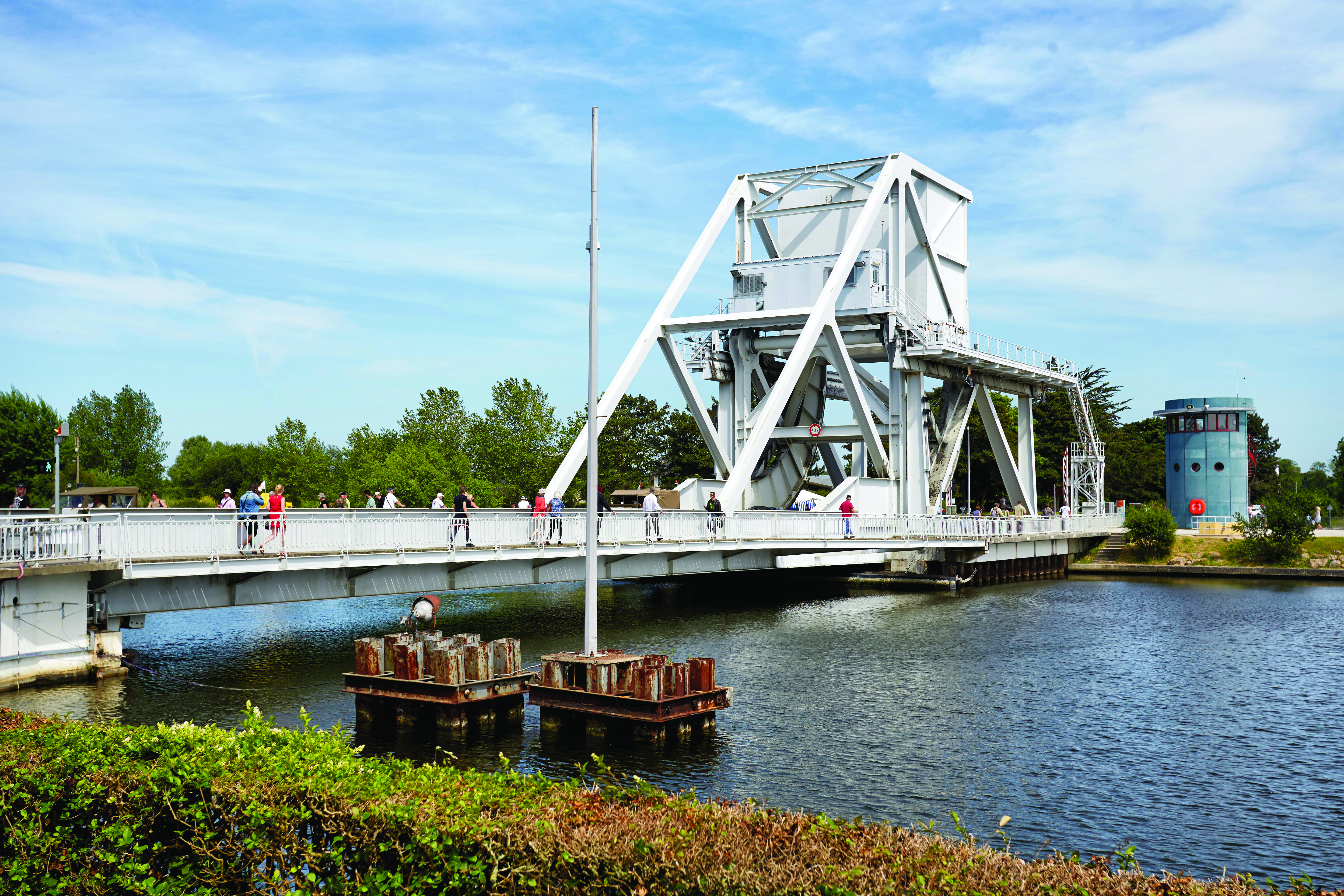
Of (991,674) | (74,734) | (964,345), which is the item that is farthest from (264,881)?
(964,345)

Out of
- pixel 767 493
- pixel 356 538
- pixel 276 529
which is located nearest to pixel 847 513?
pixel 767 493

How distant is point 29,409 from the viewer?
70312mm

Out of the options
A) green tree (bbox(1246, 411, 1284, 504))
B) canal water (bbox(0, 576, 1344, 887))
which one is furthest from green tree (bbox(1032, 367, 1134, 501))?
canal water (bbox(0, 576, 1344, 887))

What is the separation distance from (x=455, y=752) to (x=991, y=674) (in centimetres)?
1239

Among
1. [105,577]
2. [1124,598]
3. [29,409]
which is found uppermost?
[29,409]

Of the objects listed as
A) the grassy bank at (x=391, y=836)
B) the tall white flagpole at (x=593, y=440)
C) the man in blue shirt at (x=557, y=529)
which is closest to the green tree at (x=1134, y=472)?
the man in blue shirt at (x=557, y=529)

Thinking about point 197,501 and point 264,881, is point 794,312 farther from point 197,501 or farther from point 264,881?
point 197,501

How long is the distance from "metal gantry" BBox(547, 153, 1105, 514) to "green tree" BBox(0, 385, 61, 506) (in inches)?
1757

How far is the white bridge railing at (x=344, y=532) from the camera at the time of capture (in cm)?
1834

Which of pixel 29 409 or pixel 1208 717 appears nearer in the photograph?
pixel 1208 717

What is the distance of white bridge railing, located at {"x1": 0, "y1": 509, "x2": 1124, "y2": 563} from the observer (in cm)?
1834

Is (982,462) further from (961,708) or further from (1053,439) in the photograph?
(961,708)

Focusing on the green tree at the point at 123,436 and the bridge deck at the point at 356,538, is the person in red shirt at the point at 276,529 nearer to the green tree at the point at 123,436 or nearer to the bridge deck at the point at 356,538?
the bridge deck at the point at 356,538

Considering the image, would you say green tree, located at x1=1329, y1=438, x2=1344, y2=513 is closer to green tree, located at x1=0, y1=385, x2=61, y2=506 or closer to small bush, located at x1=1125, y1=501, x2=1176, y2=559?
small bush, located at x1=1125, y1=501, x2=1176, y2=559
